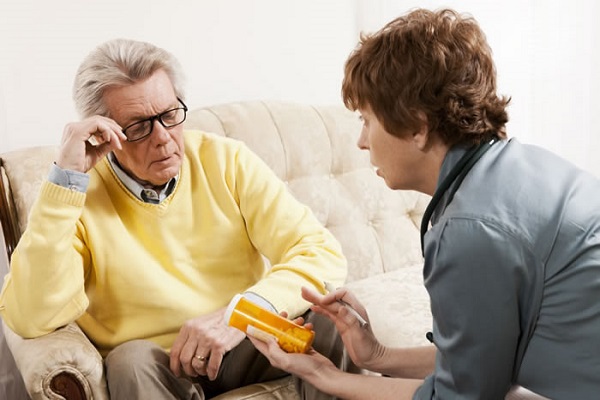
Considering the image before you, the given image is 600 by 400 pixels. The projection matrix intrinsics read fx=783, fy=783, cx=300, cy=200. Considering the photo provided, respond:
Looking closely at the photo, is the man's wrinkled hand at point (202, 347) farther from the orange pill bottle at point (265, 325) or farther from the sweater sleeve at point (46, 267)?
the sweater sleeve at point (46, 267)

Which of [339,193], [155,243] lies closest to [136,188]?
[155,243]

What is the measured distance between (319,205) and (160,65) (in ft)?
2.49

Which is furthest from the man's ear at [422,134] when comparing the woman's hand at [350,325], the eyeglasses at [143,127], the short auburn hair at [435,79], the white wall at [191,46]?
the white wall at [191,46]

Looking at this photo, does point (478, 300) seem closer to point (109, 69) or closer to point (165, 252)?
point (165, 252)

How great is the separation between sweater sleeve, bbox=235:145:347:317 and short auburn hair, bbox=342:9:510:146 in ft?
1.99

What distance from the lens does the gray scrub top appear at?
1.08 meters

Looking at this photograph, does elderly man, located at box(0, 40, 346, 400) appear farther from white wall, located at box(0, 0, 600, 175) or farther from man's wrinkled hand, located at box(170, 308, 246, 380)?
white wall, located at box(0, 0, 600, 175)

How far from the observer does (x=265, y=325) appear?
4.85 feet

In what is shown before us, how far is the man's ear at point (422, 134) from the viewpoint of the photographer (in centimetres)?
121

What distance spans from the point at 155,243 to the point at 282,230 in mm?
293

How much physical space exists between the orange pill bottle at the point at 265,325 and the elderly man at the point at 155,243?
11 cm

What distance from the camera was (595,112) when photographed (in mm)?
2883

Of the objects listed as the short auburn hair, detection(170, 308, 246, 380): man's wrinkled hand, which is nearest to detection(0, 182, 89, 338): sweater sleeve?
detection(170, 308, 246, 380): man's wrinkled hand

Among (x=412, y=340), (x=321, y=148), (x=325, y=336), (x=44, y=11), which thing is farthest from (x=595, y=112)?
(x=44, y=11)
